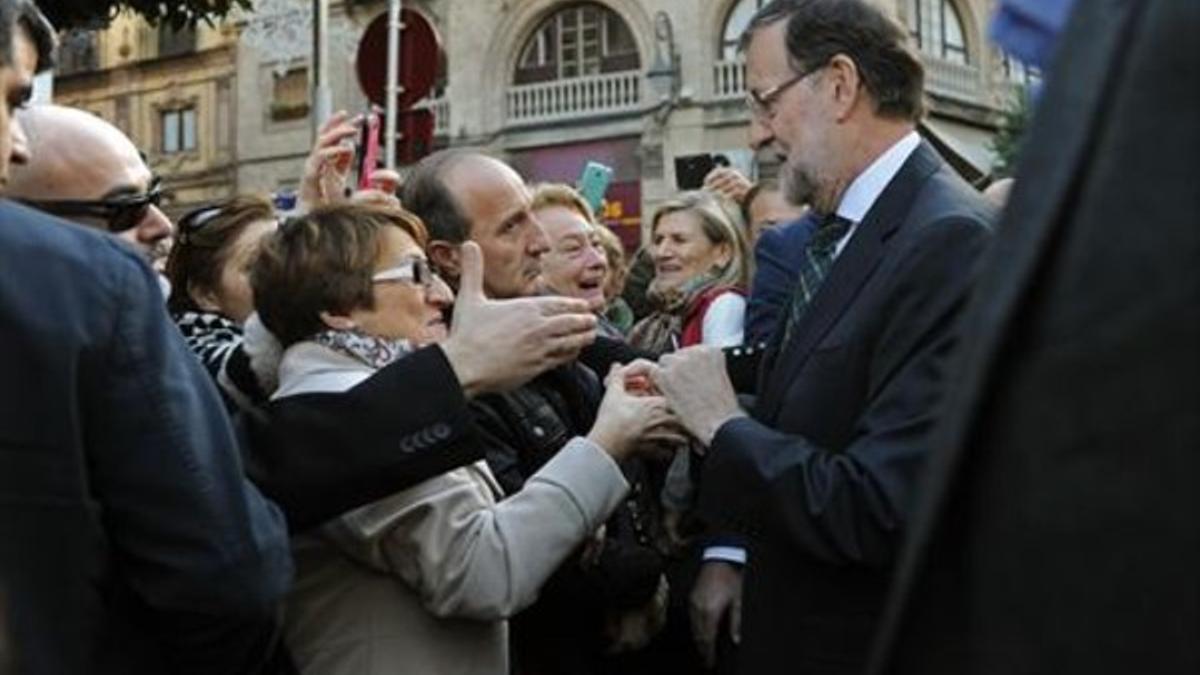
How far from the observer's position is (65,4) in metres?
10.9

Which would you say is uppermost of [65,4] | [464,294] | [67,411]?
[65,4]

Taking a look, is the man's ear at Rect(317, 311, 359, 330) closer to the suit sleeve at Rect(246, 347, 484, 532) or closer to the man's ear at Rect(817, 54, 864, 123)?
the suit sleeve at Rect(246, 347, 484, 532)

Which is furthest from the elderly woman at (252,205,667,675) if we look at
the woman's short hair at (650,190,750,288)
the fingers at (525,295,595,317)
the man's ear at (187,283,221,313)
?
the woman's short hair at (650,190,750,288)

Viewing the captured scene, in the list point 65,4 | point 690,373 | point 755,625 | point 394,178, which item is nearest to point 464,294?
point 690,373

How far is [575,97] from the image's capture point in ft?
102

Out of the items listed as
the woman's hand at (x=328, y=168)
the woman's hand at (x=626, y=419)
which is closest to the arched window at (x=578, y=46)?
the woman's hand at (x=328, y=168)

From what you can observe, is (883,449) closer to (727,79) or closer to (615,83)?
(727,79)

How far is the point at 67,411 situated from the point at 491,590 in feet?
3.53

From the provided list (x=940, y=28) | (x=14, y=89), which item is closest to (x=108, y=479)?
(x=14, y=89)

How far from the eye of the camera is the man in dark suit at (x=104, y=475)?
77.0 inches

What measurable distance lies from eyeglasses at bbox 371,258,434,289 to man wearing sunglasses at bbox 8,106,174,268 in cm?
50

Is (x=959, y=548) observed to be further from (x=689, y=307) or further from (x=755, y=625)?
(x=689, y=307)

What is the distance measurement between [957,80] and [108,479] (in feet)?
102

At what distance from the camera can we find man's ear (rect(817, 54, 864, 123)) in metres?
3.11
